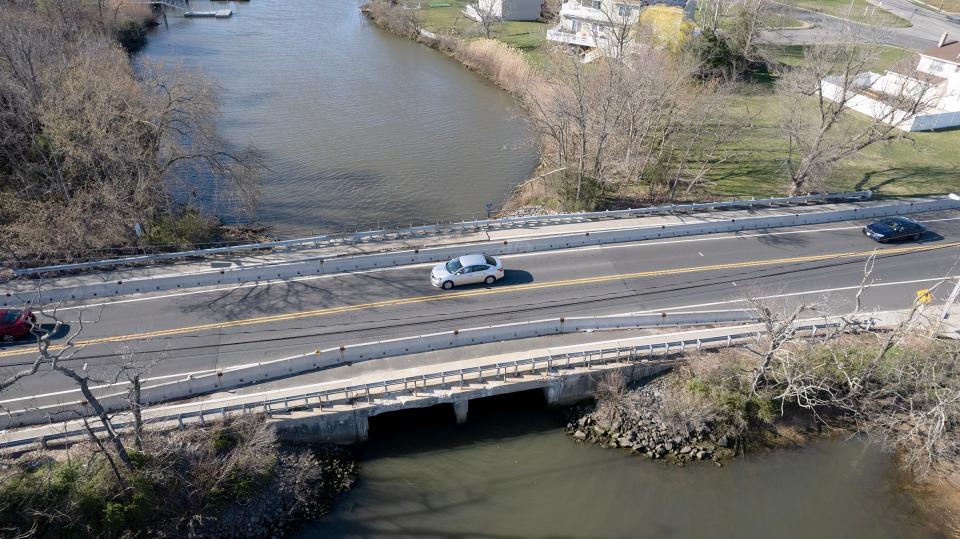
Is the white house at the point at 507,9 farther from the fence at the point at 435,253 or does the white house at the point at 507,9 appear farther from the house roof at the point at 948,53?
the fence at the point at 435,253

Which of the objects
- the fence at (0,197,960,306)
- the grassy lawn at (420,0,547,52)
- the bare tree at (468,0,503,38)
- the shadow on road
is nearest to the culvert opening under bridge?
the shadow on road

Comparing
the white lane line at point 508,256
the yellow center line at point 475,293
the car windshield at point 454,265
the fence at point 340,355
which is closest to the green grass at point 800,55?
the white lane line at point 508,256

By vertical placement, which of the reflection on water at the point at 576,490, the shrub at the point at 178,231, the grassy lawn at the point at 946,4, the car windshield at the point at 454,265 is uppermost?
the grassy lawn at the point at 946,4

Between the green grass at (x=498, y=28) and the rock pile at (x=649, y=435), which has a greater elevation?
the green grass at (x=498, y=28)

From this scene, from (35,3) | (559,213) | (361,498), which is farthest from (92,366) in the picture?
(35,3)

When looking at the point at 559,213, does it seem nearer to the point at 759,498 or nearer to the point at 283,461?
the point at 759,498

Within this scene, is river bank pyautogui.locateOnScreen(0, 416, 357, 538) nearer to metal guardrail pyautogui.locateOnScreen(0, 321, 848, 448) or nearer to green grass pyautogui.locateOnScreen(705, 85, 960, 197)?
metal guardrail pyautogui.locateOnScreen(0, 321, 848, 448)

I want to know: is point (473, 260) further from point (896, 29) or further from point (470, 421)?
point (896, 29)

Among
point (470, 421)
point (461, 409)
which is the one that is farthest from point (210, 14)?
point (461, 409)
